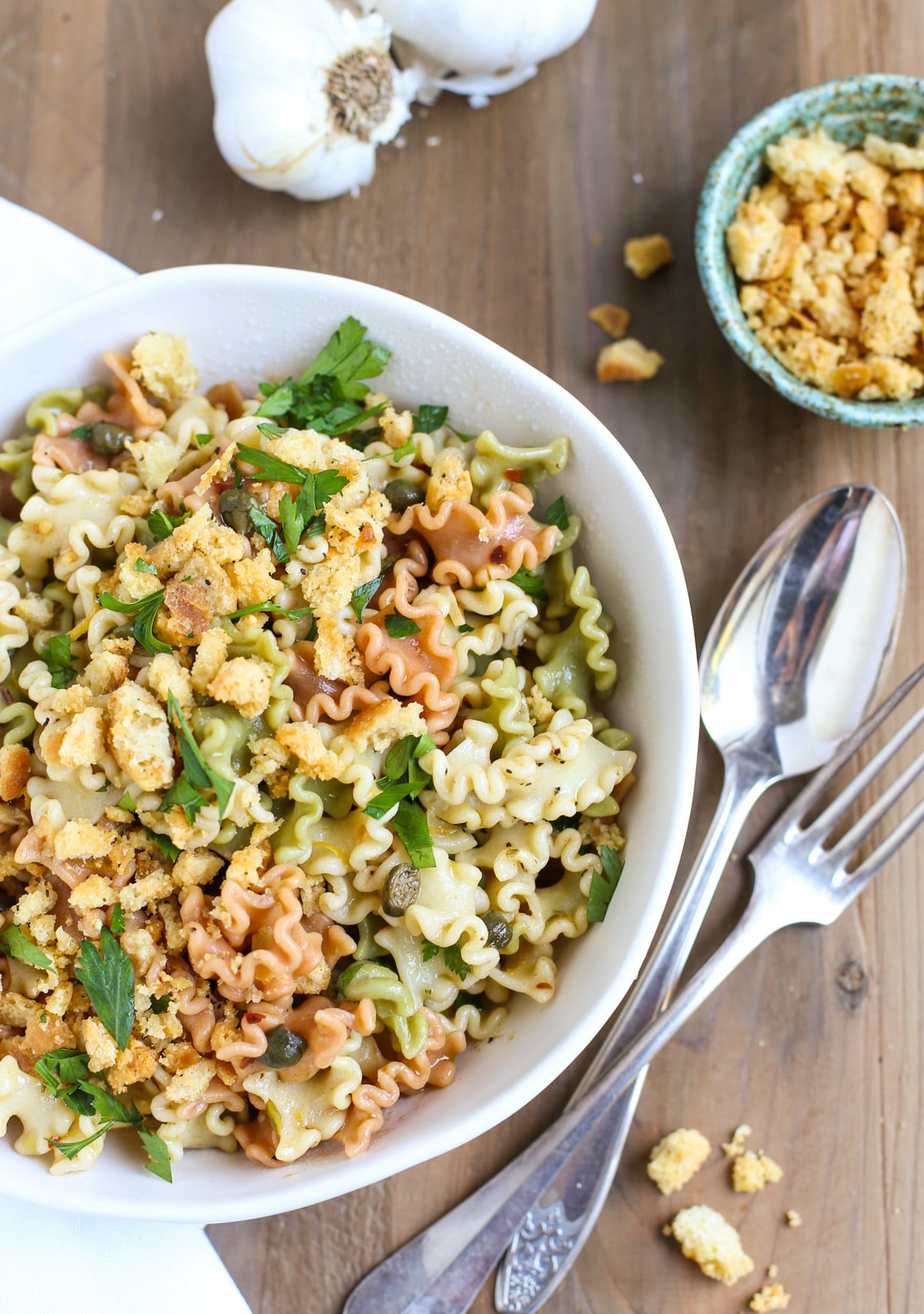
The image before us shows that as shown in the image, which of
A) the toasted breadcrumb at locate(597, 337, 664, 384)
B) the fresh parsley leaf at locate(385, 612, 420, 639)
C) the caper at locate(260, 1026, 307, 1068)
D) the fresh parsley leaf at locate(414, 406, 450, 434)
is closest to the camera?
the caper at locate(260, 1026, 307, 1068)

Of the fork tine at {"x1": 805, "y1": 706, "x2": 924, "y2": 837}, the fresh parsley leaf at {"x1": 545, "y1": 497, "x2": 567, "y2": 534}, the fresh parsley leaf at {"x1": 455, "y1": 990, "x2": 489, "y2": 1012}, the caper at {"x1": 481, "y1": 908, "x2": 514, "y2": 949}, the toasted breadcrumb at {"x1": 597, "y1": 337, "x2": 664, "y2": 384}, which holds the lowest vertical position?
the fresh parsley leaf at {"x1": 455, "y1": 990, "x2": 489, "y2": 1012}

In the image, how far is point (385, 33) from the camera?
3.18 meters

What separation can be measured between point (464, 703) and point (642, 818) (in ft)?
1.68

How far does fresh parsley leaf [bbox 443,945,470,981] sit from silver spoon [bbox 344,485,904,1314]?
2.60 ft

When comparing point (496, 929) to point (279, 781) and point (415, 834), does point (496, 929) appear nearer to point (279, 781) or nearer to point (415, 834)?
point (415, 834)

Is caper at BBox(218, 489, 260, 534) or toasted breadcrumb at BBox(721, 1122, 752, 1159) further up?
→ caper at BBox(218, 489, 260, 534)

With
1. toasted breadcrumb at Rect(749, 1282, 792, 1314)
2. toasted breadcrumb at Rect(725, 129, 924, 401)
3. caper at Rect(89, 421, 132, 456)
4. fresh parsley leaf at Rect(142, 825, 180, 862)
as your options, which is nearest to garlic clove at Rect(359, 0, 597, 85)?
toasted breadcrumb at Rect(725, 129, 924, 401)

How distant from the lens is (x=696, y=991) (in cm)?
293

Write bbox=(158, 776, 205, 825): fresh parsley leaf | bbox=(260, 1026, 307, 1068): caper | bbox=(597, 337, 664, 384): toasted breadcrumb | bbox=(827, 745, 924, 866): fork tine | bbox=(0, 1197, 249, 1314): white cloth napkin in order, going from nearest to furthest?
1. bbox=(158, 776, 205, 825): fresh parsley leaf
2. bbox=(260, 1026, 307, 1068): caper
3. bbox=(0, 1197, 249, 1314): white cloth napkin
4. bbox=(827, 745, 924, 866): fork tine
5. bbox=(597, 337, 664, 384): toasted breadcrumb

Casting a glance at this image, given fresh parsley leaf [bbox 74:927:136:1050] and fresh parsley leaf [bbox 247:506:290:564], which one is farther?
fresh parsley leaf [bbox 247:506:290:564]

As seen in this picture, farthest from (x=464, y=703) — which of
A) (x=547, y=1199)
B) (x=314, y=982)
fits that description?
(x=547, y=1199)

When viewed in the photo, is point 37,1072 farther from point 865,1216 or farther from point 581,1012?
point 865,1216

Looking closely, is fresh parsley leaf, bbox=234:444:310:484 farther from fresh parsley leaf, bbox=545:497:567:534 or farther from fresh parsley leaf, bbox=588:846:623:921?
fresh parsley leaf, bbox=588:846:623:921

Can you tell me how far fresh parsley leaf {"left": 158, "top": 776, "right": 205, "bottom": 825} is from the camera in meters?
2.17
